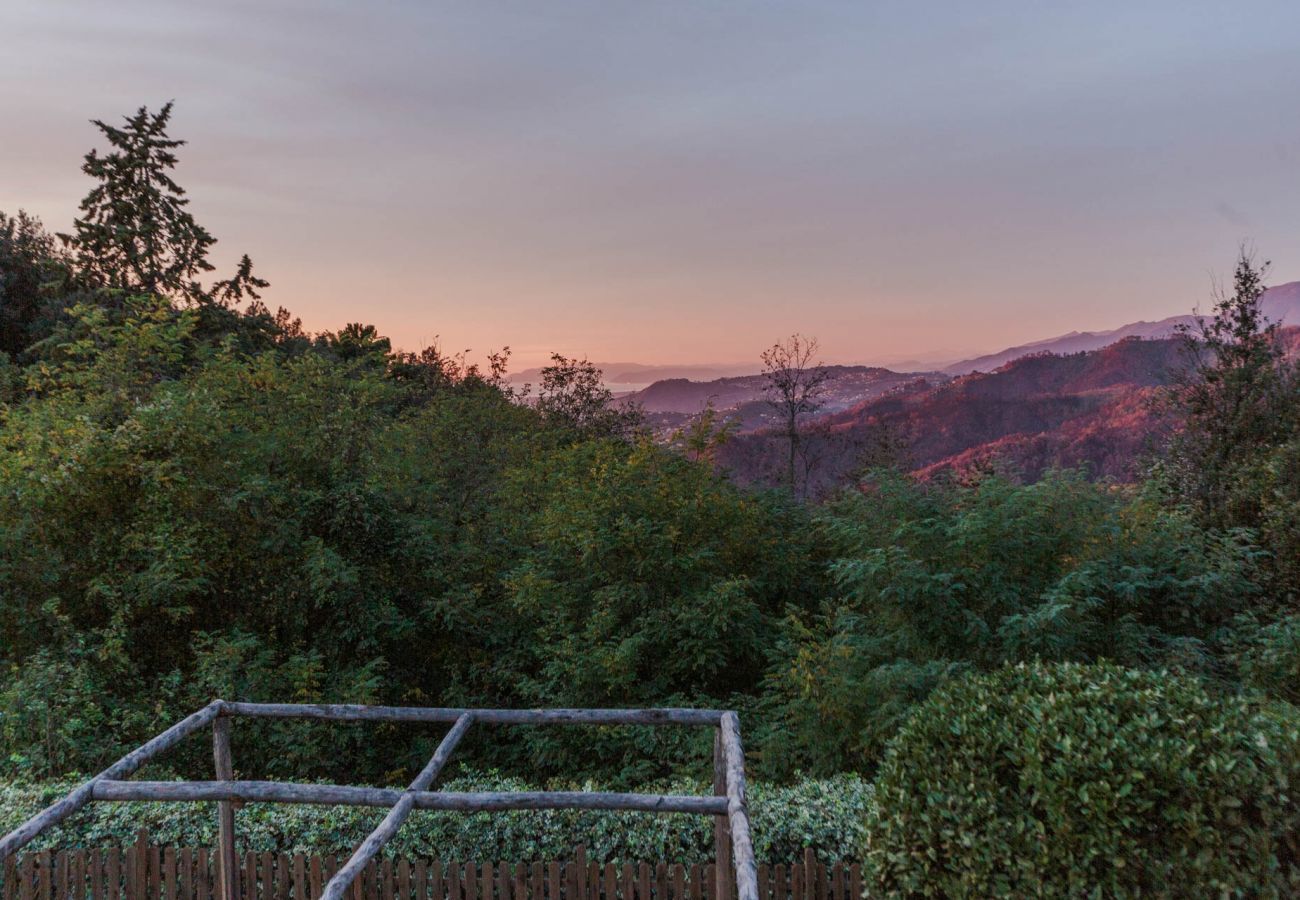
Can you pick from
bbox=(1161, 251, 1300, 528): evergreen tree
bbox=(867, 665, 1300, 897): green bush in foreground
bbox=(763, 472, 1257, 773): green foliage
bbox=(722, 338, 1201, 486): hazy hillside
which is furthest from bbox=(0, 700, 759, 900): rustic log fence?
bbox=(722, 338, 1201, 486): hazy hillside

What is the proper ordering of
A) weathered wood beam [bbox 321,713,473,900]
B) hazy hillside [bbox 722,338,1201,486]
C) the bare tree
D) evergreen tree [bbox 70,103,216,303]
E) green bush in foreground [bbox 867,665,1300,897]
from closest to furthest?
weathered wood beam [bbox 321,713,473,900] → green bush in foreground [bbox 867,665,1300,897] → evergreen tree [bbox 70,103,216,303] → the bare tree → hazy hillside [bbox 722,338,1201,486]

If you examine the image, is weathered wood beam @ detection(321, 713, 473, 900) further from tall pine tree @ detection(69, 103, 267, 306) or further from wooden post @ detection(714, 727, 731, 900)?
tall pine tree @ detection(69, 103, 267, 306)

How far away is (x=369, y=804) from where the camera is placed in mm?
3383

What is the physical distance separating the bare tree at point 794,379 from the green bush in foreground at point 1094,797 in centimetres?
1666

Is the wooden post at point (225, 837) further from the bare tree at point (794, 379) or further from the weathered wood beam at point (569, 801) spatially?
the bare tree at point (794, 379)

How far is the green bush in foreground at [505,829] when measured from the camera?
16.5 ft

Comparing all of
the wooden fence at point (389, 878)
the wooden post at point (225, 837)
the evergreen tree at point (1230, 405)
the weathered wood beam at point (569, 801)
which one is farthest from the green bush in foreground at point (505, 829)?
the evergreen tree at point (1230, 405)

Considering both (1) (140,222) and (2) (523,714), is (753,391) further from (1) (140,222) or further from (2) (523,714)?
(2) (523,714)

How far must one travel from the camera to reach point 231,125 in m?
12.1

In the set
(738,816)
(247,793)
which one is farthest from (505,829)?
(738,816)

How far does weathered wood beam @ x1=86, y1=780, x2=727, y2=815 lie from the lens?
11.1 ft

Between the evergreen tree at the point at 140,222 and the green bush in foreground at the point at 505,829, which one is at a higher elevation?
the evergreen tree at the point at 140,222

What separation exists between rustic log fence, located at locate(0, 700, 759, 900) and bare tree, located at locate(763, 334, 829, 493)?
16311mm

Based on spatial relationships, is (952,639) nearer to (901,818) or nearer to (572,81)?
(901,818)
